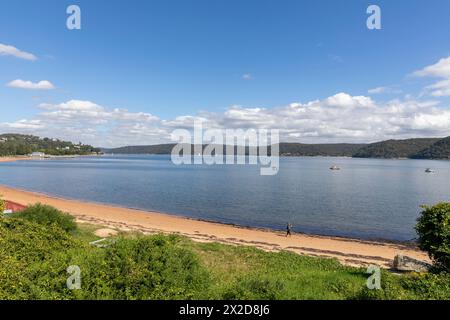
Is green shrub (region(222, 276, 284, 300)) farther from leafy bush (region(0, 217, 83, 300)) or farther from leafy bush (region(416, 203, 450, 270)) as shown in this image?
leafy bush (region(416, 203, 450, 270))

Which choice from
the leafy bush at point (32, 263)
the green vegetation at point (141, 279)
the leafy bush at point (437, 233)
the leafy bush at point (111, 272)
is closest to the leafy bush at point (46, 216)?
the leafy bush at point (32, 263)

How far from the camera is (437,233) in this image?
12.6 m

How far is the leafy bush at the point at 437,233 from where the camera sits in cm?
1210

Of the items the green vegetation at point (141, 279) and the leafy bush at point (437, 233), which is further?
the leafy bush at point (437, 233)

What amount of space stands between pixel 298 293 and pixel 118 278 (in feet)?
16.7

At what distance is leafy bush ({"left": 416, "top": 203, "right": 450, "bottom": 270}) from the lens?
12.1 m

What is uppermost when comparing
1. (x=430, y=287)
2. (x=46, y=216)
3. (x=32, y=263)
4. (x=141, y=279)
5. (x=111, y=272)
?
(x=111, y=272)

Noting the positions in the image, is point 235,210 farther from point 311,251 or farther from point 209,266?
point 209,266

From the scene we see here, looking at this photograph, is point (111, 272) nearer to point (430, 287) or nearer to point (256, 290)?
point (256, 290)

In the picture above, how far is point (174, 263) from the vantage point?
926cm

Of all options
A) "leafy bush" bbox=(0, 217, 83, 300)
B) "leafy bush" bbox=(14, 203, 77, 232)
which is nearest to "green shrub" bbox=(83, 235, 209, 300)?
"leafy bush" bbox=(0, 217, 83, 300)

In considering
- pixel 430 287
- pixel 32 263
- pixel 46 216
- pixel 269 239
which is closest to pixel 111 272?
pixel 32 263

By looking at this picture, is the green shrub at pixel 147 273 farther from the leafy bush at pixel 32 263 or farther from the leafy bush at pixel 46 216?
the leafy bush at pixel 46 216

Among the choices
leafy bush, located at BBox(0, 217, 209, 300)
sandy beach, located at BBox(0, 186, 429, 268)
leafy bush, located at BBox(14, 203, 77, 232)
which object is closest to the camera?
leafy bush, located at BBox(0, 217, 209, 300)
